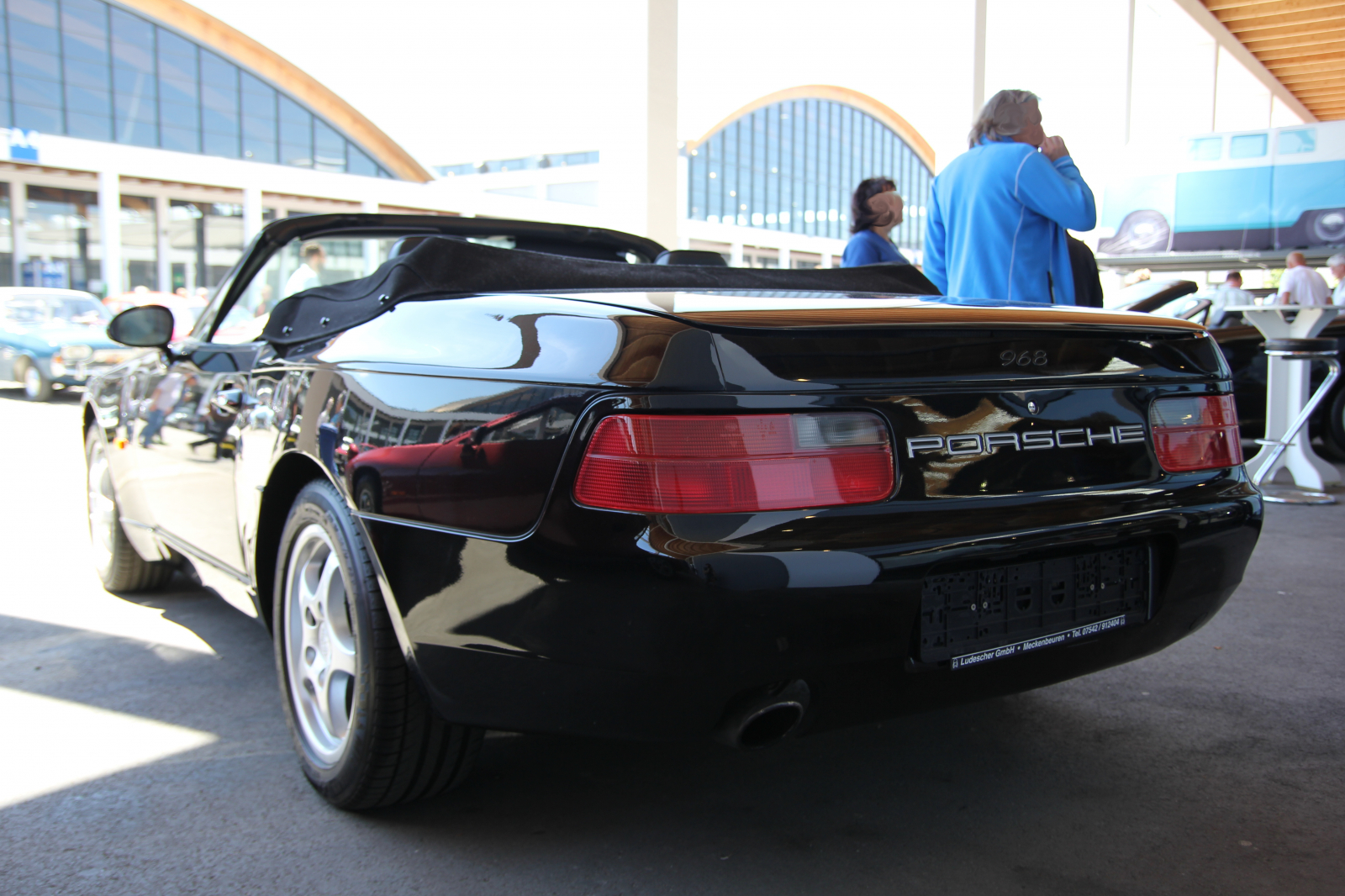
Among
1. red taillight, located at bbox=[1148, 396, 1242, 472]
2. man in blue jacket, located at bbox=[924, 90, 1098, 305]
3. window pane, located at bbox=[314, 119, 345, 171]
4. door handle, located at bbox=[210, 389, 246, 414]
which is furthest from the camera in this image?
window pane, located at bbox=[314, 119, 345, 171]

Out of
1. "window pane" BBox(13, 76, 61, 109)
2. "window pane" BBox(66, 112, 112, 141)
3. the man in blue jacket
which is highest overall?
"window pane" BBox(13, 76, 61, 109)

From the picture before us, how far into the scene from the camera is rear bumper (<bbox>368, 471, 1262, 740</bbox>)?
146 cm

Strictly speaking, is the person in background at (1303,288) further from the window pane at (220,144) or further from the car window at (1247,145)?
the window pane at (220,144)

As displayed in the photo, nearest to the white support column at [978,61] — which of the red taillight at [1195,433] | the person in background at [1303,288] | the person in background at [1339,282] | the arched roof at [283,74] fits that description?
the person in background at [1303,288]

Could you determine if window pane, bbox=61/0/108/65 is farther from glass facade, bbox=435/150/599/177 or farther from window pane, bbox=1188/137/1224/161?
window pane, bbox=1188/137/1224/161

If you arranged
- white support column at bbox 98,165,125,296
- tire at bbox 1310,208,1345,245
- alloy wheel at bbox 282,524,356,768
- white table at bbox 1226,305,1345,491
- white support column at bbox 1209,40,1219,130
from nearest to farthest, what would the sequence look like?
1. alloy wheel at bbox 282,524,356,768
2. white table at bbox 1226,305,1345,491
3. tire at bbox 1310,208,1345,245
4. white support column at bbox 1209,40,1219,130
5. white support column at bbox 98,165,125,296

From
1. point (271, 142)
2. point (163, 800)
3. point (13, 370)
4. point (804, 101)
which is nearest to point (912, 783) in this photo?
point (163, 800)

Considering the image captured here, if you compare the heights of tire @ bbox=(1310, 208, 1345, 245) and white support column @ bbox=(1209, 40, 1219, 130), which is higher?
white support column @ bbox=(1209, 40, 1219, 130)

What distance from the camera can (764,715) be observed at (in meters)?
1.56

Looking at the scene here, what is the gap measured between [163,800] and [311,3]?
140 feet

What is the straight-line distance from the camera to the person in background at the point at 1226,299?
7.33 metres

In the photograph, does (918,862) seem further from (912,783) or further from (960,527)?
(960,527)

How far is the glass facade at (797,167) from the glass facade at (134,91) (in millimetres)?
23117

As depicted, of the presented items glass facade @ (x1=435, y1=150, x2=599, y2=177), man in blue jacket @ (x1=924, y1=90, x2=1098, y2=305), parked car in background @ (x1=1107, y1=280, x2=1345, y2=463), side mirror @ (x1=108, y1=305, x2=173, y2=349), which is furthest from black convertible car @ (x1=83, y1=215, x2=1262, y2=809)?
glass facade @ (x1=435, y1=150, x2=599, y2=177)
